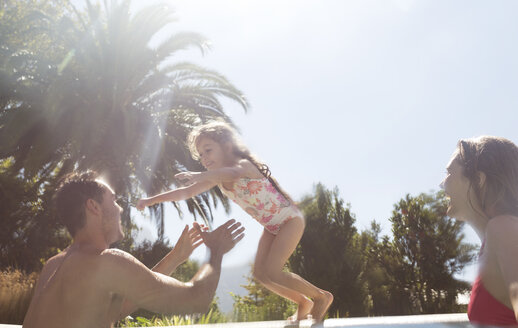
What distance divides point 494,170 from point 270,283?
209 centimetres

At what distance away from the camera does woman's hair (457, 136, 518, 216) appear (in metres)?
1.47

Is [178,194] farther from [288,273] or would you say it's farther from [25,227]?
[25,227]

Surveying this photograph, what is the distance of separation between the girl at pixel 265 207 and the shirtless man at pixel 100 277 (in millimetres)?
1189

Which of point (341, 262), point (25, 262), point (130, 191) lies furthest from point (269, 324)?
point (25, 262)

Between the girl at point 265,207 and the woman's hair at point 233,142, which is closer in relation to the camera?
the girl at point 265,207

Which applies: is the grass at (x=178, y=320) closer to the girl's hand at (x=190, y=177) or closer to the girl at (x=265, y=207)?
the girl at (x=265, y=207)

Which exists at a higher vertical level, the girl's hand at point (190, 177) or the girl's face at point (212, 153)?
the girl's face at point (212, 153)

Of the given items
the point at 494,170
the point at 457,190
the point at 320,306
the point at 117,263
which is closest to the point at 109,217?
the point at 117,263

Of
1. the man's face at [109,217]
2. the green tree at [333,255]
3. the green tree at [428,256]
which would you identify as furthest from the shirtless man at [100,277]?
the green tree at [428,256]

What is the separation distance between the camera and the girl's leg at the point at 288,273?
321 cm

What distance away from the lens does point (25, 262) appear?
48.0 feet

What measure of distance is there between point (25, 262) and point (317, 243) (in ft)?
34.8

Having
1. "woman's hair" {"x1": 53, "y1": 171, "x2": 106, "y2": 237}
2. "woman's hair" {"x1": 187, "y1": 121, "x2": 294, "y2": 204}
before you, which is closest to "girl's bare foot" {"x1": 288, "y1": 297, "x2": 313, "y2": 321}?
"woman's hair" {"x1": 187, "y1": 121, "x2": 294, "y2": 204}

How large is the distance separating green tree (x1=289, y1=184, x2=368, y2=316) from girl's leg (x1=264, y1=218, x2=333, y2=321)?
A: 6.16 metres
